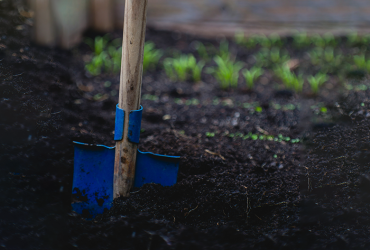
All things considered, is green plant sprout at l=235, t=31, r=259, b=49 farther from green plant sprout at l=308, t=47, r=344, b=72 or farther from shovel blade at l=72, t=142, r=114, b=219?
shovel blade at l=72, t=142, r=114, b=219

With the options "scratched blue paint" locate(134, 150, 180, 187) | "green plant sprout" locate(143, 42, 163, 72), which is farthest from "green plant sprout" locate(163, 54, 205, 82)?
"scratched blue paint" locate(134, 150, 180, 187)

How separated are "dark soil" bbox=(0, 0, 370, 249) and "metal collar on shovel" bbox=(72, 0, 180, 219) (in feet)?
0.18

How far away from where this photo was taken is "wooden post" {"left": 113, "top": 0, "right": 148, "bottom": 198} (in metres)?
1.11

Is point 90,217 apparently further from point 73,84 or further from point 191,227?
point 73,84

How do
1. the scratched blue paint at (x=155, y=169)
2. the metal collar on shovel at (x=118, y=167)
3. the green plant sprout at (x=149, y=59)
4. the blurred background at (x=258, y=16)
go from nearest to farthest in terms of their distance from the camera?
the metal collar on shovel at (x=118, y=167)
the scratched blue paint at (x=155, y=169)
the green plant sprout at (x=149, y=59)
the blurred background at (x=258, y=16)

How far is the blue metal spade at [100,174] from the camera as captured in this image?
1334 mm

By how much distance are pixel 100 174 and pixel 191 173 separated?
1.42 ft

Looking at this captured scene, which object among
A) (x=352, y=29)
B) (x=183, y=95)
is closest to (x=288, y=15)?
(x=352, y=29)

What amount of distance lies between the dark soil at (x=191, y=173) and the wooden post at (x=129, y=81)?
3.6 inches

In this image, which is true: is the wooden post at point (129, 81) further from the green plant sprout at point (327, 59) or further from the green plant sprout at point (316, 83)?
the green plant sprout at point (327, 59)

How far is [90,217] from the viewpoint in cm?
135

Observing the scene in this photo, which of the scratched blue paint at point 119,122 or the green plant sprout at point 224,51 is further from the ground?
the green plant sprout at point 224,51

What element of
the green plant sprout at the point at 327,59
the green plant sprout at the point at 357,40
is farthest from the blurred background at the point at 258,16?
the green plant sprout at the point at 327,59

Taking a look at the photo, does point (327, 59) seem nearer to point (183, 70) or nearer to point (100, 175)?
point (183, 70)
